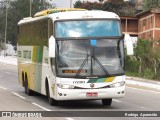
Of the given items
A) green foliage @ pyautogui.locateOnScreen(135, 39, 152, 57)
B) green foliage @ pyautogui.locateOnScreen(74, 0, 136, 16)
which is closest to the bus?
green foliage @ pyautogui.locateOnScreen(135, 39, 152, 57)

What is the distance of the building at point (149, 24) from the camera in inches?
A: 3095

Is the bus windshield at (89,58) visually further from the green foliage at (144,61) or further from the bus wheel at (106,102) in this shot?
the green foliage at (144,61)

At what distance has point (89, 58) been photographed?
16.6 m

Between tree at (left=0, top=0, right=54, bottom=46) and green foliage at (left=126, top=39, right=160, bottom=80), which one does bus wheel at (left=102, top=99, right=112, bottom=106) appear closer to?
green foliage at (left=126, top=39, right=160, bottom=80)

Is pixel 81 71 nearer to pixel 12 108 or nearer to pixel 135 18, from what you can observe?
pixel 12 108

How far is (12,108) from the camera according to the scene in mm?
Answer: 16828

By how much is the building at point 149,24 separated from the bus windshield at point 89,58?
191 feet

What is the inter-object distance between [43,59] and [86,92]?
10.8 feet

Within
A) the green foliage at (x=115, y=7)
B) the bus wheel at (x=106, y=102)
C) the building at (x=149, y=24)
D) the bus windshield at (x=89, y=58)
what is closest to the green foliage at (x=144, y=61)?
the bus wheel at (x=106, y=102)

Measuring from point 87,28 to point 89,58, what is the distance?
1.09 m

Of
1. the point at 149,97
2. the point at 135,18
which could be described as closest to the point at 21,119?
the point at 149,97

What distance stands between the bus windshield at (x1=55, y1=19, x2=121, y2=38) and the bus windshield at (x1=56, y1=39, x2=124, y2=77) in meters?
0.24

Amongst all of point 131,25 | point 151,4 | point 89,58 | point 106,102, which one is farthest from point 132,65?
point 151,4

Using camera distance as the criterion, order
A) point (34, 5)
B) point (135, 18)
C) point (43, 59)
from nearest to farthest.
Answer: point (43, 59)
point (135, 18)
point (34, 5)
